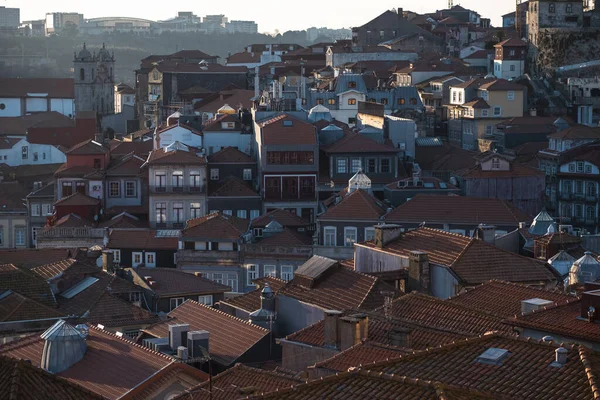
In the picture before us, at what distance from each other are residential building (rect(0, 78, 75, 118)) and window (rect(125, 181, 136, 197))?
191ft

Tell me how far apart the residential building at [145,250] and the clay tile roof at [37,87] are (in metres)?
67.5

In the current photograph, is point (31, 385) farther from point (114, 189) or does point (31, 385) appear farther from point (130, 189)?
point (114, 189)

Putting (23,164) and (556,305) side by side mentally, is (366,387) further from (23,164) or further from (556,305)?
(23,164)

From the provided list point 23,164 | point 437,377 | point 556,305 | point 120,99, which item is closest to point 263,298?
point 556,305

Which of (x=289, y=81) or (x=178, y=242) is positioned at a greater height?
(x=289, y=81)

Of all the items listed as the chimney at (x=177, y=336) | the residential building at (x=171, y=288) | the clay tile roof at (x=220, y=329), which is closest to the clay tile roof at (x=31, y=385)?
the clay tile roof at (x=220, y=329)

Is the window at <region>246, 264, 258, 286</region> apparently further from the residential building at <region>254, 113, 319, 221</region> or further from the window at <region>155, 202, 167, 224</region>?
the window at <region>155, 202, 167, 224</region>

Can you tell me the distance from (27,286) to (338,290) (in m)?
9.09

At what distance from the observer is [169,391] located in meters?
24.4

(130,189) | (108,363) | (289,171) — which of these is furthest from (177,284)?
(130,189)

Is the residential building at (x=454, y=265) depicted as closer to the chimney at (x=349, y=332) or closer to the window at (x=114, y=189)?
the chimney at (x=349, y=332)

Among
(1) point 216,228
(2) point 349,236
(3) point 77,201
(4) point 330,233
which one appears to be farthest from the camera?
(3) point 77,201

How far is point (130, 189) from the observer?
57.3m

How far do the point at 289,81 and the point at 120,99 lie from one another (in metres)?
30.8
